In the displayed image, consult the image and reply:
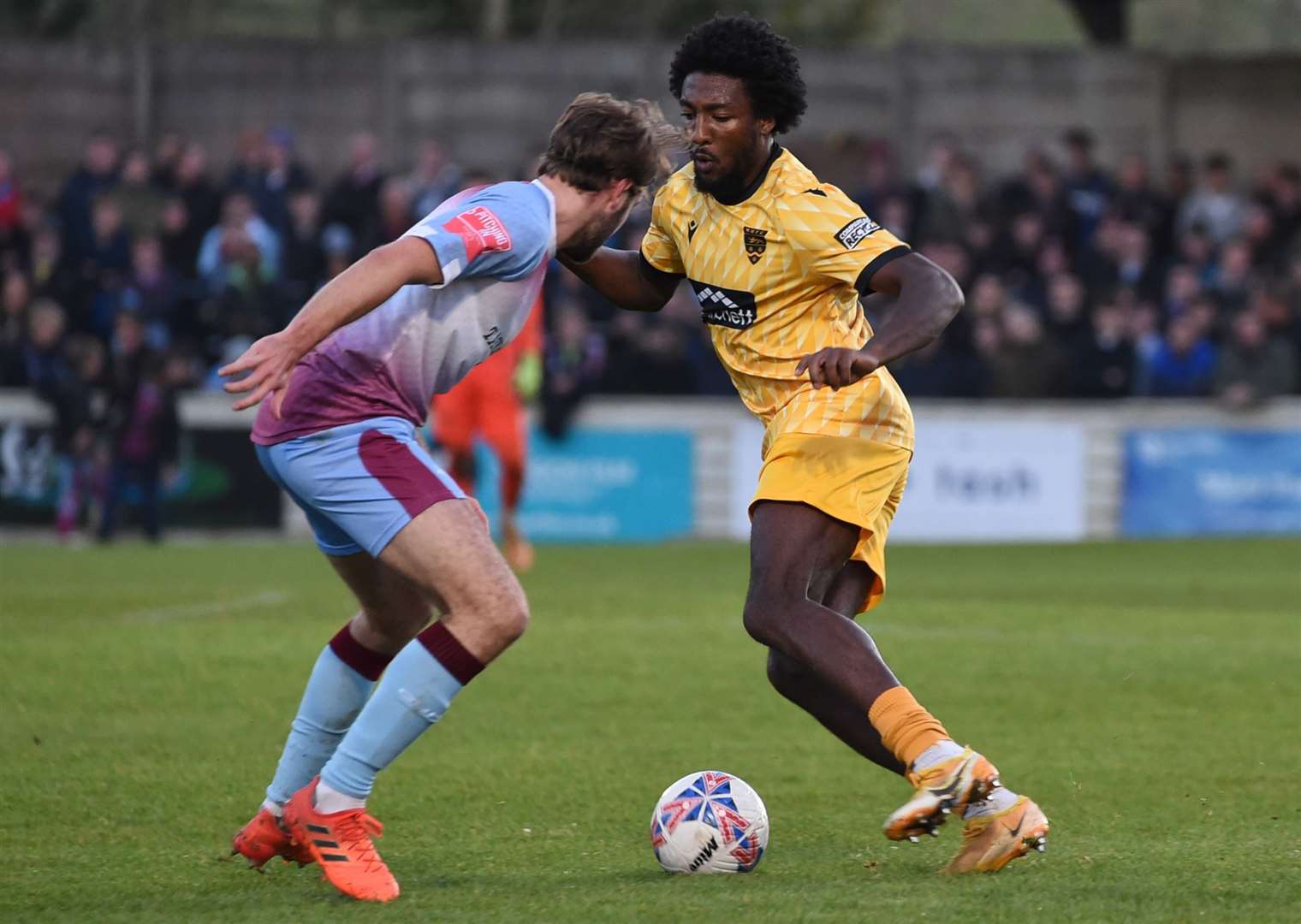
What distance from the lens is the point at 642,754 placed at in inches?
292

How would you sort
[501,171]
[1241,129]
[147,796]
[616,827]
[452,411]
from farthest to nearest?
[1241,129]
[501,171]
[452,411]
[147,796]
[616,827]

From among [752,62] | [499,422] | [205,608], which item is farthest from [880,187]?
[752,62]

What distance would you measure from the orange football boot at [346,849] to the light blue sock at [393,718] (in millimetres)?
76

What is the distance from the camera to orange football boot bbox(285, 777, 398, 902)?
16.7ft

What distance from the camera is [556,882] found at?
5254 mm

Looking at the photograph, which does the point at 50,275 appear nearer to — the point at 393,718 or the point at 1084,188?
the point at 1084,188

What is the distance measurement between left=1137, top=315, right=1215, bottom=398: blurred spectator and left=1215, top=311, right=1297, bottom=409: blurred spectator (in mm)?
325

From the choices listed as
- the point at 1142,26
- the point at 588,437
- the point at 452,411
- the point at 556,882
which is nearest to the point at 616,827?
the point at 556,882

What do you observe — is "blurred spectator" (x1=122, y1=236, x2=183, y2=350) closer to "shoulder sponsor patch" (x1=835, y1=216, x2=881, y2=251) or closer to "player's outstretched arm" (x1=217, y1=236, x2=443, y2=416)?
"shoulder sponsor patch" (x1=835, y1=216, x2=881, y2=251)

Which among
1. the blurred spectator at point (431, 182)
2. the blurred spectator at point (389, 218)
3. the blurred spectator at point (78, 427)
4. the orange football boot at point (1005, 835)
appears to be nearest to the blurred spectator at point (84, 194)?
the blurred spectator at point (78, 427)

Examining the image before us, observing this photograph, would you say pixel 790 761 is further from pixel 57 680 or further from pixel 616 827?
pixel 57 680

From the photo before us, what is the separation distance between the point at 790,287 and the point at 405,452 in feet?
3.86

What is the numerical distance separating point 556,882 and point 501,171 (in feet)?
57.5

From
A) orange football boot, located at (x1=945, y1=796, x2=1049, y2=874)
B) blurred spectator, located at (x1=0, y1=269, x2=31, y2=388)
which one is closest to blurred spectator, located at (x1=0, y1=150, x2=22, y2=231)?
blurred spectator, located at (x1=0, y1=269, x2=31, y2=388)
